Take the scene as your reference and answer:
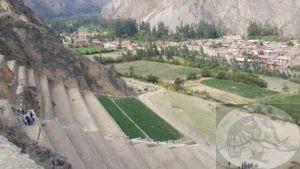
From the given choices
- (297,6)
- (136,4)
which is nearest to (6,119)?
(297,6)

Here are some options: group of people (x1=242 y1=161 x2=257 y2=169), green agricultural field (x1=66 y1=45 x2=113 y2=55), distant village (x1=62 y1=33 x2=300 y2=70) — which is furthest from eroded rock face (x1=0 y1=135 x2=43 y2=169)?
green agricultural field (x1=66 y1=45 x2=113 y2=55)

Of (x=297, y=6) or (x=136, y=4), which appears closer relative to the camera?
(x=297, y=6)

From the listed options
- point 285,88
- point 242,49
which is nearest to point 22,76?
point 285,88

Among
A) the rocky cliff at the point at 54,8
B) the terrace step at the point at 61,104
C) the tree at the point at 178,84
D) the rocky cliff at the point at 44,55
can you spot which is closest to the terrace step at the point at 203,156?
the terrace step at the point at 61,104

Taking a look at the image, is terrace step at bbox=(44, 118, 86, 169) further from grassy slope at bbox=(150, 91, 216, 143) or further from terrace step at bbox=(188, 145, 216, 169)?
grassy slope at bbox=(150, 91, 216, 143)

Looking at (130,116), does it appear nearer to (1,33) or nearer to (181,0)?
(1,33)

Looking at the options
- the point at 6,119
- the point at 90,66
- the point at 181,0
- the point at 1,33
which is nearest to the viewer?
the point at 6,119
